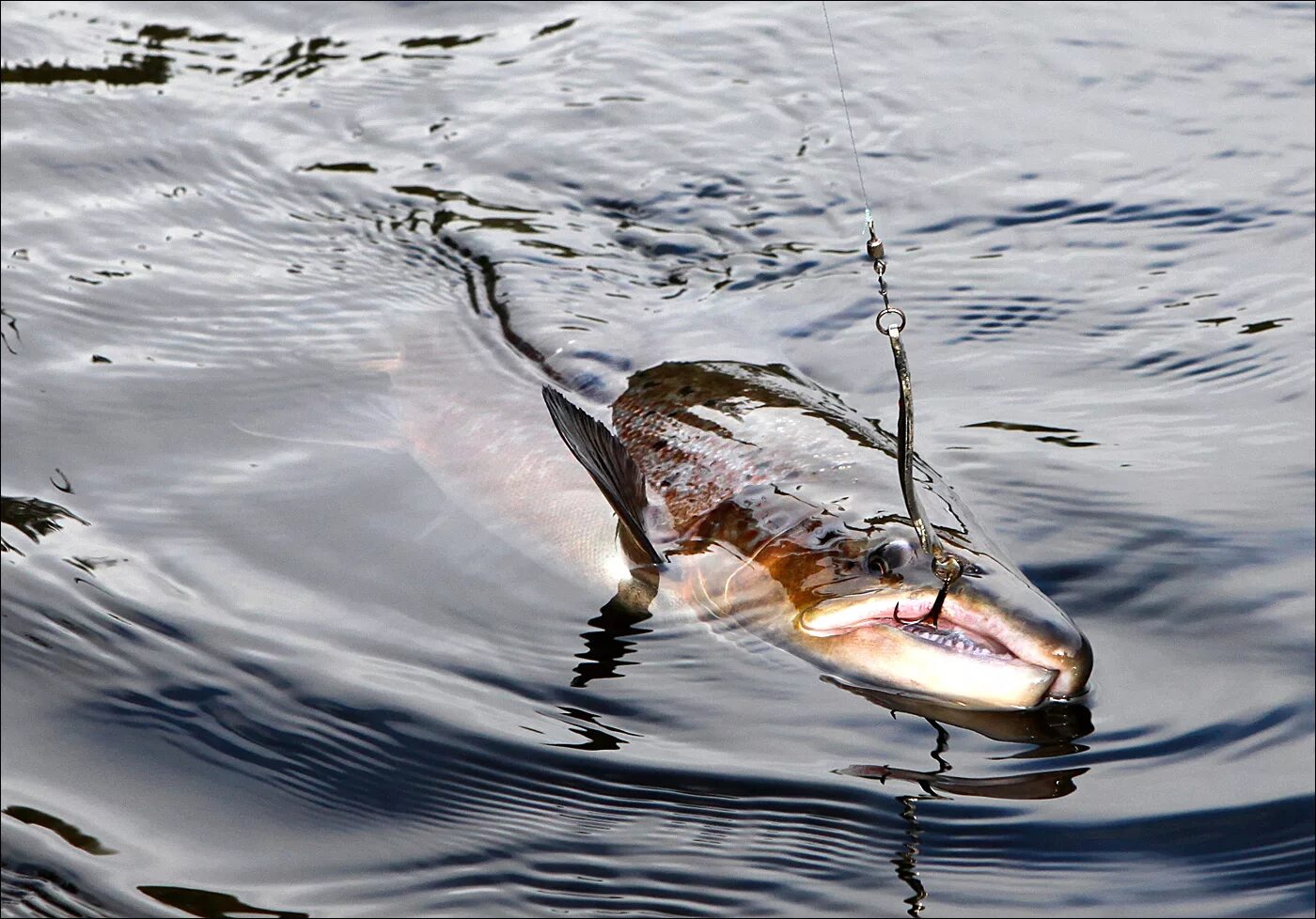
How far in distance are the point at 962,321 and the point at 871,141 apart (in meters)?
1.56

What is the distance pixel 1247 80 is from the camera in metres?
6.76

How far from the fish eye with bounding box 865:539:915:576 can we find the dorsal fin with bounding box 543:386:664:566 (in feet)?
1.91

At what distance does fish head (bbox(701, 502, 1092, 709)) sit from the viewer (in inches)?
118

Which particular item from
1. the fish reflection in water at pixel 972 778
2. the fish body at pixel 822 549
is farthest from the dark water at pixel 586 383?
the fish body at pixel 822 549

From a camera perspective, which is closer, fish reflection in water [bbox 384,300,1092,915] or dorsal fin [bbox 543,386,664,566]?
fish reflection in water [bbox 384,300,1092,915]

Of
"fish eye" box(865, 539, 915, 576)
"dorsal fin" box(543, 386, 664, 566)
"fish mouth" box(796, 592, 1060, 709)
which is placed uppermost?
"dorsal fin" box(543, 386, 664, 566)

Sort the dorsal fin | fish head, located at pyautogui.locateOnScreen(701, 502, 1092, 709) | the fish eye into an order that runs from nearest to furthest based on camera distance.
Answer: fish head, located at pyautogui.locateOnScreen(701, 502, 1092, 709), the fish eye, the dorsal fin

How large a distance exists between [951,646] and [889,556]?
234 mm

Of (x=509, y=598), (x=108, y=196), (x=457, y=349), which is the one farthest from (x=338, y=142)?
(x=509, y=598)

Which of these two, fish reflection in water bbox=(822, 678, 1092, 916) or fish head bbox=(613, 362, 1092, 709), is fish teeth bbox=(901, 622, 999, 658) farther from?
fish reflection in water bbox=(822, 678, 1092, 916)

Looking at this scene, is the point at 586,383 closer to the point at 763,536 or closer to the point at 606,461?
the point at 606,461

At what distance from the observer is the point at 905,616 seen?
10.3 ft

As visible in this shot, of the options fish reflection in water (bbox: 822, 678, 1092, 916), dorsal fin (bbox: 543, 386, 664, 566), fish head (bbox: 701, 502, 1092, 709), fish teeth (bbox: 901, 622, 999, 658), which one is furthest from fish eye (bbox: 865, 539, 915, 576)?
dorsal fin (bbox: 543, 386, 664, 566)

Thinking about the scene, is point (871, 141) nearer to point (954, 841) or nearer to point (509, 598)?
point (509, 598)
